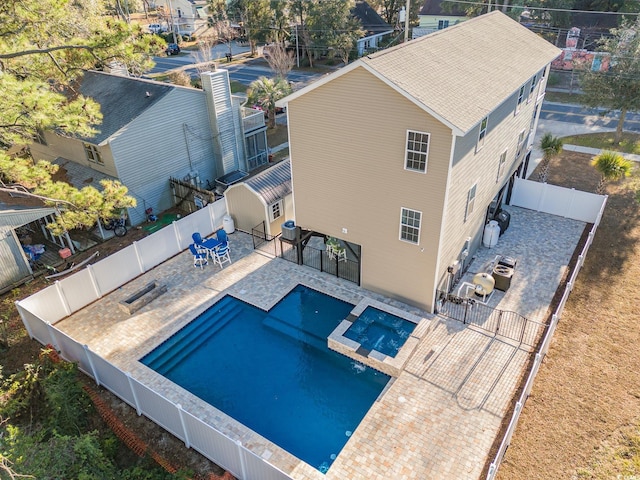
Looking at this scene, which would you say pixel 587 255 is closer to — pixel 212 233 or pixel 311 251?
pixel 311 251

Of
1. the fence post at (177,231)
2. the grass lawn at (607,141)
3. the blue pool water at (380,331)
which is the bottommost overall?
the blue pool water at (380,331)

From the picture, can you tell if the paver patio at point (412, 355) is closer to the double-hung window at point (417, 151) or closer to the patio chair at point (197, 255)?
the patio chair at point (197, 255)

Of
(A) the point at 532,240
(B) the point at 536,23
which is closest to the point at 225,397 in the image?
(A) the point at 532,240

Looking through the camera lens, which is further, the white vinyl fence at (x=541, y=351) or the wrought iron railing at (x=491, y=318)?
the wrought iron railing at (x=491, y=318)

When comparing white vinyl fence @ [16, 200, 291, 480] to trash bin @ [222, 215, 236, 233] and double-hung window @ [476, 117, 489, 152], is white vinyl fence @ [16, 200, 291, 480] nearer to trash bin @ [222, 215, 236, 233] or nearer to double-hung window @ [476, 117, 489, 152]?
trash bin @ [222, 215, 236, 233]

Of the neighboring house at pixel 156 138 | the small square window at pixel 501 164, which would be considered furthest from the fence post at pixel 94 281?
the small square window at pixel 501 164

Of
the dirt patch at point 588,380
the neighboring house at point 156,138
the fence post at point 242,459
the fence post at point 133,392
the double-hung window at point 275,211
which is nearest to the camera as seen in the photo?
the fence post at point 242,459
